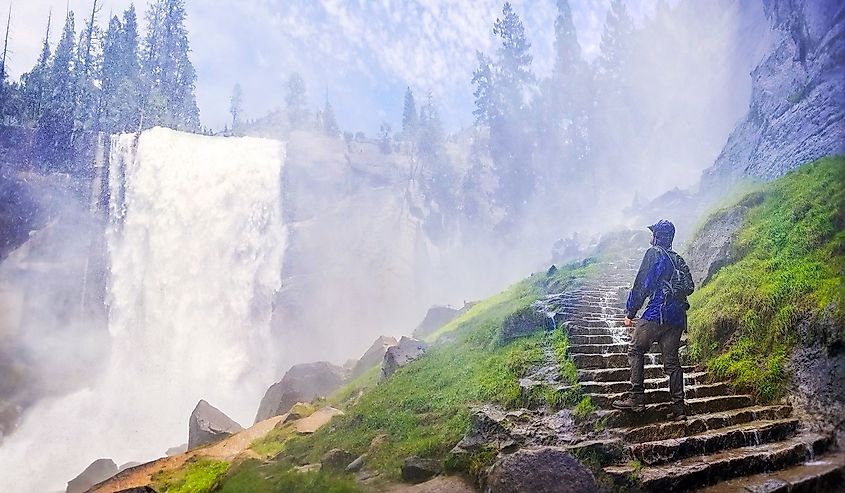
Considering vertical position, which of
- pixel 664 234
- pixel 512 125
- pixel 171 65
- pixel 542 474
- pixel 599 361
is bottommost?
pixel 542 474

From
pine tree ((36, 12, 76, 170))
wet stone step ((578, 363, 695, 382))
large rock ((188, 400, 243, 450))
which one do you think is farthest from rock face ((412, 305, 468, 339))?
pine tree ((36, 12, 76, 170))

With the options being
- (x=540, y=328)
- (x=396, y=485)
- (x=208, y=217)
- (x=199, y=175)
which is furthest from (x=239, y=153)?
(x=396, y=485)

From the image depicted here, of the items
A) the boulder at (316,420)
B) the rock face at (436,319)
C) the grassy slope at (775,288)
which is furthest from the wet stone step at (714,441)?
the rock face at (436,319)

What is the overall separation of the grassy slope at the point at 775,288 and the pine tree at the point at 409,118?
135 feet

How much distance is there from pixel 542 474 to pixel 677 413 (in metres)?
2.21

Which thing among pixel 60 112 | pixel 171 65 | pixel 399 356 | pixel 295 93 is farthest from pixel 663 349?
pixel 295 93

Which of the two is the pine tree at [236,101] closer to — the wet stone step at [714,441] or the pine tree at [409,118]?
the pine tree at [409,118]

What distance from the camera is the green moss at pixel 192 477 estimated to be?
846 centimetres

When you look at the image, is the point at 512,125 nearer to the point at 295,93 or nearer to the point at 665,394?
the point at 295,93

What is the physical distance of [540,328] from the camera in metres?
9.57

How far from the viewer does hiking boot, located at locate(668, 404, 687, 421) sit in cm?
580

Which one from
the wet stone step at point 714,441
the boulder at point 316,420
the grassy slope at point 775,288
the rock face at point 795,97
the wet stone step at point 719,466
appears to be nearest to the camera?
the wet stone step at point 719,466

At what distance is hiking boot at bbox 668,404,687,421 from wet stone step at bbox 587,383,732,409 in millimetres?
262

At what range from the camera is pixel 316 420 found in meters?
11.2
